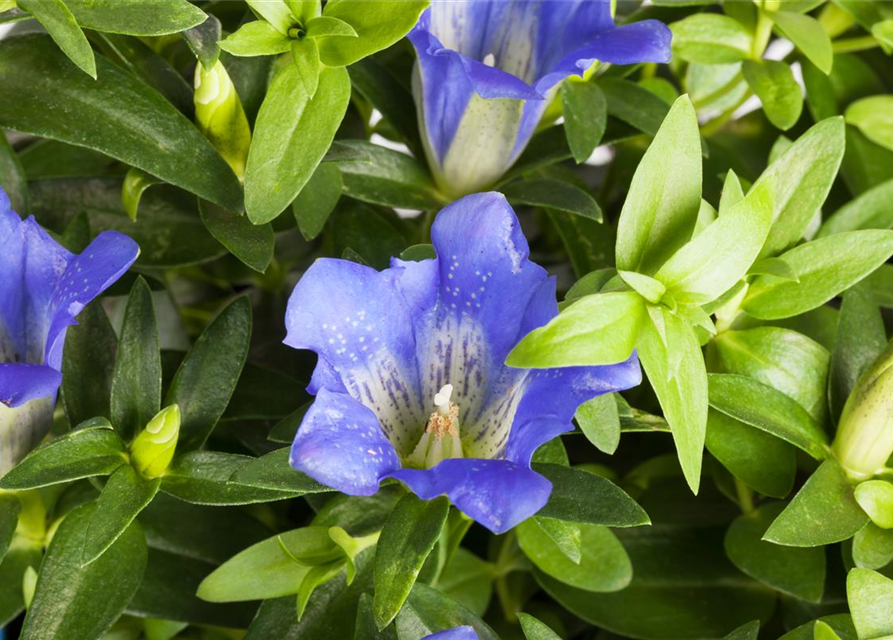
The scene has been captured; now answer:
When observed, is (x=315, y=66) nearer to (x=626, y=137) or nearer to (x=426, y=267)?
(x=426, y=267)

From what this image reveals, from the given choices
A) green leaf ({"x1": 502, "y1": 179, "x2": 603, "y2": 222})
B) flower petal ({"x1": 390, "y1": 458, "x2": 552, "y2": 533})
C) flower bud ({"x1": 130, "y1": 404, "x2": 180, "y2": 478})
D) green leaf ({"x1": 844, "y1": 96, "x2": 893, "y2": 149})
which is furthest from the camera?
green leaf ({"x1": 844, "y1": 96, "x2": 893, "y2": 149})

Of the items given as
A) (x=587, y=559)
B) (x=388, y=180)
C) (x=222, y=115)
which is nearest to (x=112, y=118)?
(x=222, y=115)

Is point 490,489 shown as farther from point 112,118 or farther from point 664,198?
point 112,118

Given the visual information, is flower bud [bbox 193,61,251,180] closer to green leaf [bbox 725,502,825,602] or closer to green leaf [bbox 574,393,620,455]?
green leaf [bbox 574,393,620,455]

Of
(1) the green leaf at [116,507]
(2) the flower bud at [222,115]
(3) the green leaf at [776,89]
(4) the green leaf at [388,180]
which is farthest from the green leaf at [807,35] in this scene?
(1) the green leaf at [116,507]

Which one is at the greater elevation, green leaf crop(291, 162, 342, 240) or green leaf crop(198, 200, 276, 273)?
green leaf crop(291, 162, 342, 240)

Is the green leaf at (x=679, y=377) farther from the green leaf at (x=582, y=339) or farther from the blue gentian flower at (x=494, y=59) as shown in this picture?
the blue gentian flower at (x=494, y=59)

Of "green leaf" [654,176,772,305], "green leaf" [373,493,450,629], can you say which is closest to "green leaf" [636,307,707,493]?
"green leaf" [654,176,772,305]
